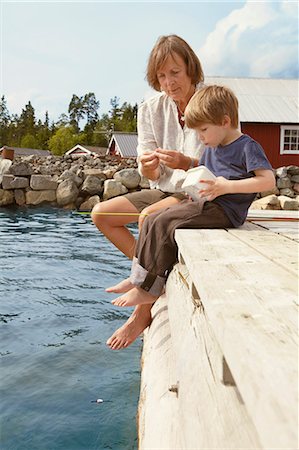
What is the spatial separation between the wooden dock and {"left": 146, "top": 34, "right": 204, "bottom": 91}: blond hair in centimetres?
106

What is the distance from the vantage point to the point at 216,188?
7.90 feet

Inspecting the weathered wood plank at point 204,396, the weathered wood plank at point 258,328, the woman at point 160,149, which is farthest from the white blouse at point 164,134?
the weathered wood plank at point 258,328

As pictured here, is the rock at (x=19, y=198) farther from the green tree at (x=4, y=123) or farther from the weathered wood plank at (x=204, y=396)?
the green tree at (x=4, y=123)

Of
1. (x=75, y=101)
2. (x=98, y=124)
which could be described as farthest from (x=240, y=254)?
(x=75, y=101)

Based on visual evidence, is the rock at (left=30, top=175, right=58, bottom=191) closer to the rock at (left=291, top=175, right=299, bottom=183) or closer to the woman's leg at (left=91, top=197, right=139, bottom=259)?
the rock at (left=291, top=175, right=299, bottom=183)

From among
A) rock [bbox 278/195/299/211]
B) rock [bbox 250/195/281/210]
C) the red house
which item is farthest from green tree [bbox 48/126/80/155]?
rock [bbox 278/195/299/211]

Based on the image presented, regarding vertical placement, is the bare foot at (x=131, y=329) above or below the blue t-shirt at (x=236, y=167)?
below

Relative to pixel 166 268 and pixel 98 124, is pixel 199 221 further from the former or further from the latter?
pixel 98 124

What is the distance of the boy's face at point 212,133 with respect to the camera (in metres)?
2.60

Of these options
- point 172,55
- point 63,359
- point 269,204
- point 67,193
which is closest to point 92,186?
point 67,193

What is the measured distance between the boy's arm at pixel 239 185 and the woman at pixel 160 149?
21.3 inches

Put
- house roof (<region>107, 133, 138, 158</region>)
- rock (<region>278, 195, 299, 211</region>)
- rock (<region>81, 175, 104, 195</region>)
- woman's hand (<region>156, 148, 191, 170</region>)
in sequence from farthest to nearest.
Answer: house roof (<region>107, 133, 138, 158</region>) → rock (<region>81, 175, 104, 195</region>) → rock (<region>278, 195, 299, 211</region>) → woman's hand (<region>156, 148, 191, 170</region>)

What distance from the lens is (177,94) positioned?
10.4 ft

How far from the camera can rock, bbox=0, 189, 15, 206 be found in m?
16.3
